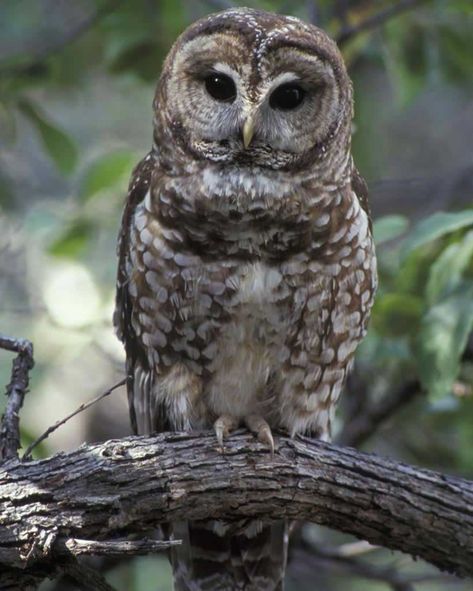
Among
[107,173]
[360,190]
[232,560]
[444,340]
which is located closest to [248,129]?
[360,190]

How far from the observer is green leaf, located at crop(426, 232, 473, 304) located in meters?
3.59

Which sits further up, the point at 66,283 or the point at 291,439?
the point at 66,283

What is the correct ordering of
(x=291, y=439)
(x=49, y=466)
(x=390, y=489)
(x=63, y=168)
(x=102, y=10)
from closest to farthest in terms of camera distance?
(x=49, y=466) < (x=390, y=489) < (x=291, y=439) < (x=63, y=168) < (x=102, y=10)

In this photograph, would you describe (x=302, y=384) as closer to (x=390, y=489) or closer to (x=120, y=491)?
(x=390, y=489)

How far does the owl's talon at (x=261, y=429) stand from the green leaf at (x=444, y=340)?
52cm

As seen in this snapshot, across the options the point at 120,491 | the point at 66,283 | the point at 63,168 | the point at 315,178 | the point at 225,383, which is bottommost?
the point at 120,491

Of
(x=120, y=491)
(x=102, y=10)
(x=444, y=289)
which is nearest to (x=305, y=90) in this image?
(x=444, y=289)

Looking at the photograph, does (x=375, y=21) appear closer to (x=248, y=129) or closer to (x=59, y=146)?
(x=59, y=146)

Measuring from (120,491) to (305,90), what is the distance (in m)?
1.37

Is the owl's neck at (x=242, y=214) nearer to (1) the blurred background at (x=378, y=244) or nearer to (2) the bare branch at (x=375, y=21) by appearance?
(1) the blurred background at (x=378, y=244)

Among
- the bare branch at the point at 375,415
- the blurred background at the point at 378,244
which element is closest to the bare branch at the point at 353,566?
the blurred background at the point at 378,244

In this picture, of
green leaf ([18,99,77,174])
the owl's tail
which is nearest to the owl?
the owl's tail

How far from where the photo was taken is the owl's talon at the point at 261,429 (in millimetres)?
3572

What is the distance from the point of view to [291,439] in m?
3.64
